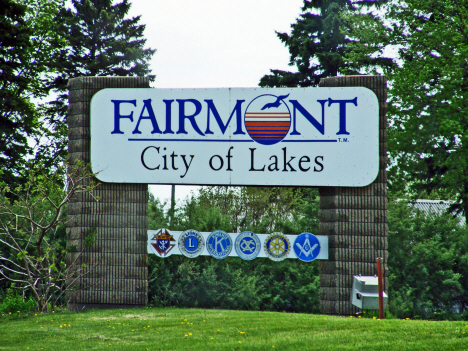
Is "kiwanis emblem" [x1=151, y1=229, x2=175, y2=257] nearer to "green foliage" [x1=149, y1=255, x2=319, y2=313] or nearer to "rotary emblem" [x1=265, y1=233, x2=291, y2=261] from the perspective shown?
"green foliage" [x1=149, y1=255, x2=319, y2=313]

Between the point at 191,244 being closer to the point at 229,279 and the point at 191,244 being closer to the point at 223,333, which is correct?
the point at 229,279

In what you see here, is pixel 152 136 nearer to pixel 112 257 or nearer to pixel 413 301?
pixel 112 257

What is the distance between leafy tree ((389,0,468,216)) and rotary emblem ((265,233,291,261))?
10135 mm

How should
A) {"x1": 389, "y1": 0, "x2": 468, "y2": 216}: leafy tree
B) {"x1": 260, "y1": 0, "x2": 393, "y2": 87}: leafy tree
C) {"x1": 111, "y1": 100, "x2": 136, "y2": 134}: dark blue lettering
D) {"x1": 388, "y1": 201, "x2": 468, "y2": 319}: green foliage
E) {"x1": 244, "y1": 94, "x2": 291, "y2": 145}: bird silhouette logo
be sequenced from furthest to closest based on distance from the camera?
1. {"x1": 260, "y1": 0, "x2": 393, "y2": 87}: leafy tree
2. {"x1": 389, "y1": 0, "x2": 468, "y2": 216}: leafy tree
3. {"x1": 388, "y1": 201, "x2": 468, "y2": 319}: green foliage
4. {"x1": 111, "y1": 100, "x2": 136, "y2": 134}: dark blue lettering
5. {"x1": 244, "y1": 94, "x2": 291, "y2": 145}: bird silhouette logo

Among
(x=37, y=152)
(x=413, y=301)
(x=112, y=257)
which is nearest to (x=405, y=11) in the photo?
A: (x=413, y=301)

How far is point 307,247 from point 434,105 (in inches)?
472

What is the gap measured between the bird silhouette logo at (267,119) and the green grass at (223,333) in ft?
13.2

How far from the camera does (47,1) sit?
33.2 metres

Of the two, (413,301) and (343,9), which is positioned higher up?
(343,9)

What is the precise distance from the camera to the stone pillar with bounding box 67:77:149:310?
13016 millimetres

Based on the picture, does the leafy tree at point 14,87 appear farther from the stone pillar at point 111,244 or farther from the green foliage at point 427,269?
the green foliage at point 427,269

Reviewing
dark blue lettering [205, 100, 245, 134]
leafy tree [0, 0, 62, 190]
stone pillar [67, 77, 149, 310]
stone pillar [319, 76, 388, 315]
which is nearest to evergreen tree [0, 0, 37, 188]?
leafy tree [0, 0, 62, 190]

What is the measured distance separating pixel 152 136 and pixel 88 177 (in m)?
1.79

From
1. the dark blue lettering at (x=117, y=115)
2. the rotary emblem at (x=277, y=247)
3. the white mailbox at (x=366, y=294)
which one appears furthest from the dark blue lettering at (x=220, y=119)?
the white mailbox at (x=366, y=294)
